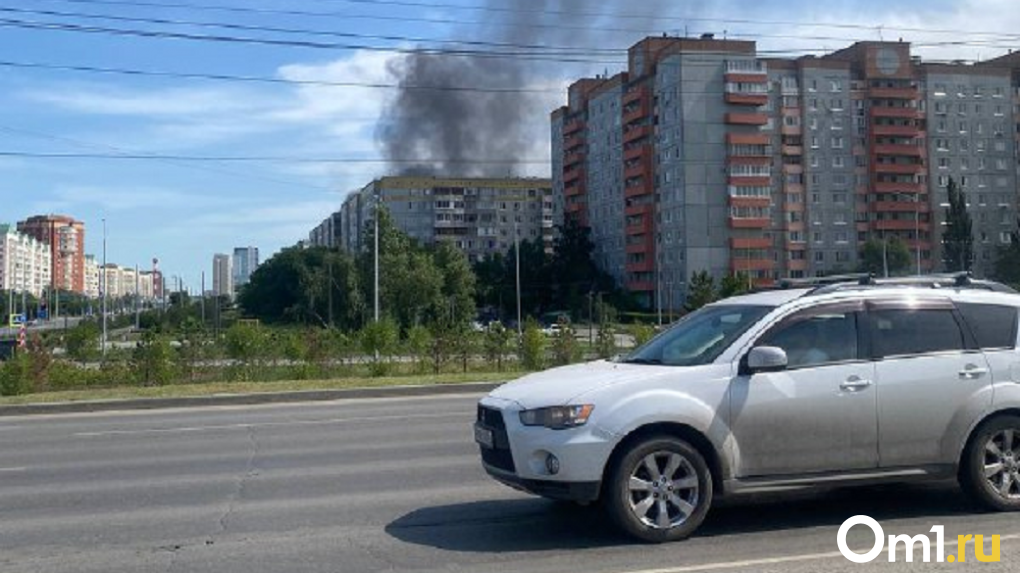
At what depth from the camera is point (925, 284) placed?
8047 millimetres

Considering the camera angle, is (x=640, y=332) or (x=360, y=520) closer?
(x=360, y=520)

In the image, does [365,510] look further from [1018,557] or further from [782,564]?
[1018,557]

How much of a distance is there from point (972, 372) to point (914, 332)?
487 millimetres

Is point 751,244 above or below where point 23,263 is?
below

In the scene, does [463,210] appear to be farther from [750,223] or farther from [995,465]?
[995,465]

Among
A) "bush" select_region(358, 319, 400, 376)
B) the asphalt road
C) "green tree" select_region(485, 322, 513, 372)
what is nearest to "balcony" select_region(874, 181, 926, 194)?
"green tree" select_region(485, 322, 513, 372)

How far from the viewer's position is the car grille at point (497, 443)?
22.9 feet

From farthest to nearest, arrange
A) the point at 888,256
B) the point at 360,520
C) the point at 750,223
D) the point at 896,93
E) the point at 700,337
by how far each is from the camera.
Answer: the point at 750,223 < the point at 896,93 < the point at 888,256 < the point at 360,520 < the point at 700,337

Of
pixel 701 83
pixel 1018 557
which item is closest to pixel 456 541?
pixel 1018 557

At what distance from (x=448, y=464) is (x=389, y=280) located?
55281mm

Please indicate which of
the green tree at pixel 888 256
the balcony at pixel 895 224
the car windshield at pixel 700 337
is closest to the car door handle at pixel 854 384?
the car windshield at pixel 700 337

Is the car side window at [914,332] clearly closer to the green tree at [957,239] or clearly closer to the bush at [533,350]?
the bush at [533,350]

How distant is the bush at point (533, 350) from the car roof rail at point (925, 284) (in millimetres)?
17803

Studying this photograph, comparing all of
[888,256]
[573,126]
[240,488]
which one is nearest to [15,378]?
[240,488]
